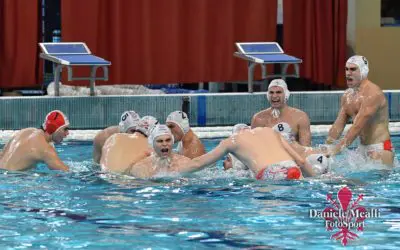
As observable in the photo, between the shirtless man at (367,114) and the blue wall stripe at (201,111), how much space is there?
3.65 meters

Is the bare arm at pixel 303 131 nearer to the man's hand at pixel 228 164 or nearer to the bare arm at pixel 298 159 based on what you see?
the man's hand at pixel 228 164

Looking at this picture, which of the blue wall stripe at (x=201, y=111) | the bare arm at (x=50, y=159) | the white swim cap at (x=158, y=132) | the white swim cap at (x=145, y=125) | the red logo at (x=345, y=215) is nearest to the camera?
the red logo at (x=345, y=215)

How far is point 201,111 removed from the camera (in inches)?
468

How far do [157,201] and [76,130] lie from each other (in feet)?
15.2

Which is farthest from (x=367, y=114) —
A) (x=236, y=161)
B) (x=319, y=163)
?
(x=236, y=161)

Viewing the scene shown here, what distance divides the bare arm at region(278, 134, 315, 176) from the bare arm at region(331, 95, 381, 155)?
72 centimetres

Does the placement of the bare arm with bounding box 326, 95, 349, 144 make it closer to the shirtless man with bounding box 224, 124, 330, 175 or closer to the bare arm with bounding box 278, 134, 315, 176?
the shirtless man with bounding box 224, 124, 330, 175

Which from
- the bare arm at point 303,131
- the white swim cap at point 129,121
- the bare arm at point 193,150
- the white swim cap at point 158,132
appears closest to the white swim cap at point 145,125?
the white swim cap at point 129,121

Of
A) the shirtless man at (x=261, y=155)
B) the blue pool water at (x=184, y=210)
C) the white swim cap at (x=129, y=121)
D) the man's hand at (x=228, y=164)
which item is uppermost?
the white swim cap at (x=129, y=121)

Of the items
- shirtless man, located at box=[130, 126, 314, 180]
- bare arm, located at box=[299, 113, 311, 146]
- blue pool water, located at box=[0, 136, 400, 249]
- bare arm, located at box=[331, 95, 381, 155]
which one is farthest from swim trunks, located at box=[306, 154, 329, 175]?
bare arm, located at box=[299, 113, 311, 146]

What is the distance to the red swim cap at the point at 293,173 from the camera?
7.15 metres

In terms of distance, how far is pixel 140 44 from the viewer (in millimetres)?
12977

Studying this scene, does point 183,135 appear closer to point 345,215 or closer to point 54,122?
point 54,122

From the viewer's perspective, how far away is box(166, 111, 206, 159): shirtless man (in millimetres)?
8273
